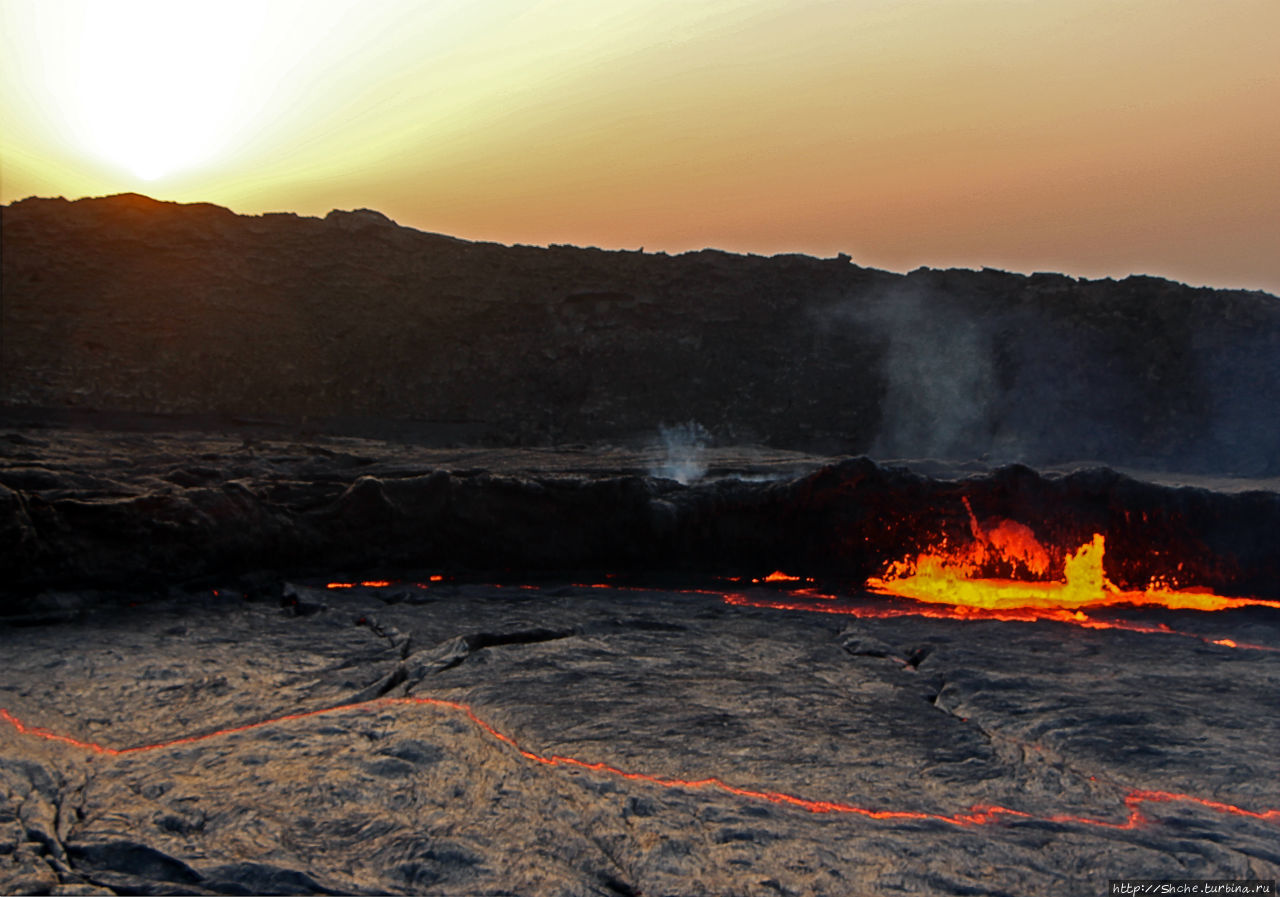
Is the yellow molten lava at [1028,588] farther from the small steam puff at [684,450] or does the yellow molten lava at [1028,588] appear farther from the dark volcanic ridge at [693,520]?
the small steam puff at [684,450]

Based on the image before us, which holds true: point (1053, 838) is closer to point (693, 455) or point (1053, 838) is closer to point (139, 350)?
point (693, 455)

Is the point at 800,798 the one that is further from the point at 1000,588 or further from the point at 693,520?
the point at 1000,588

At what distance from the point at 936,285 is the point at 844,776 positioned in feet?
64.2

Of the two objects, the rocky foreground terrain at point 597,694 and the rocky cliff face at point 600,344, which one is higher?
the rocky cliff face at point 600,344

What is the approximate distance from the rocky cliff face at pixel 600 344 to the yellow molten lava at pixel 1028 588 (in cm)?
978

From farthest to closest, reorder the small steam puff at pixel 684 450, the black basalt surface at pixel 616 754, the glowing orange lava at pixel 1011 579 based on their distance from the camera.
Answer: the small steam puff at pixel 684 450, the glowing orange lava at pixel 1011 579, the black basalt surface at pixel 616 754

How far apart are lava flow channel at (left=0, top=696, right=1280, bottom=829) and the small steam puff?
233 inches

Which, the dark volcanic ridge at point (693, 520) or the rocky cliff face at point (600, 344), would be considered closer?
the dark volcanic ridge at point (693, 520)

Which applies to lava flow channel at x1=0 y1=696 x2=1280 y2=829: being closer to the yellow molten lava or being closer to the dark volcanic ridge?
the dark volcanic ridge

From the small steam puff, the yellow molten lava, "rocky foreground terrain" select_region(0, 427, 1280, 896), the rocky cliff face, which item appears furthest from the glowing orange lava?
the rocky cliff face

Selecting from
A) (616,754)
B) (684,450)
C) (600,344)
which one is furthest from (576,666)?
(600,344)

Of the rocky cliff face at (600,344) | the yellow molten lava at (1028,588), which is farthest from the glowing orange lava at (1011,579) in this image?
the rocky cliff face at (600,344)

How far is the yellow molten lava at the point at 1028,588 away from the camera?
7.77 m

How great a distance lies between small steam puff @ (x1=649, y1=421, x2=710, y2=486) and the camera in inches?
420
